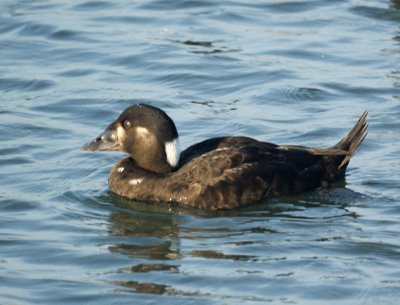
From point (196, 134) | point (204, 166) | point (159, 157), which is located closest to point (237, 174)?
point (204, 166)

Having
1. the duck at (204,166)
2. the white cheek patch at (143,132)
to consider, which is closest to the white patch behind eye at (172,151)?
the duck at (204,166)

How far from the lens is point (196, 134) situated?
43.5 feet

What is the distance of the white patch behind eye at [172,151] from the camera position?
11344mm

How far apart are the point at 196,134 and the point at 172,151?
188cm

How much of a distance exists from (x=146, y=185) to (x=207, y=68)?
4.41 metres

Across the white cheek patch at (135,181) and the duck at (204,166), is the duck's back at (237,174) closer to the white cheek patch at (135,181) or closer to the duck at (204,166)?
the duck at (204,166)

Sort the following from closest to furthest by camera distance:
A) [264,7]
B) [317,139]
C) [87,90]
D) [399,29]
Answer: [317,139]
[87,90]
[399,29]
[264,7]

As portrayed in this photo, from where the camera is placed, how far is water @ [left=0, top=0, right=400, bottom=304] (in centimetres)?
934

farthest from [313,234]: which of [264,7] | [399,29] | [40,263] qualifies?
[264,7]

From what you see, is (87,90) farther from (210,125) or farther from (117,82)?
(210,125)

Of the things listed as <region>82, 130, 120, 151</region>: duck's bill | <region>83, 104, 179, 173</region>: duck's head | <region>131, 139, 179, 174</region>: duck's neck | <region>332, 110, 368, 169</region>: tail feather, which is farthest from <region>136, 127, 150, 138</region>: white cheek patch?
<region>332, 110, 368, 169</region>: tail feather

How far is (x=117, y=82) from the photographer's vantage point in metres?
15.0

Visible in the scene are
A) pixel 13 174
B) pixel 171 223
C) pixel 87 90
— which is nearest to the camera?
pixel 171 223

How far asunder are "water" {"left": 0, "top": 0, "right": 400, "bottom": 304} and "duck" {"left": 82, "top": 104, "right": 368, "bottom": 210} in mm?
139
